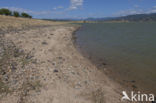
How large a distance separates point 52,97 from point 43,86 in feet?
2.40

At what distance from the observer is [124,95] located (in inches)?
183

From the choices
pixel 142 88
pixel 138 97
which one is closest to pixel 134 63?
pixel 142 88

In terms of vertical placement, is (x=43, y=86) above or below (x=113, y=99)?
above

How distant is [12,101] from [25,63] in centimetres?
286

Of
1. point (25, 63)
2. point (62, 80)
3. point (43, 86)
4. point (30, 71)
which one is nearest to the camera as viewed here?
point (43, 86)

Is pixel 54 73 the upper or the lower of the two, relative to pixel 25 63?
lower

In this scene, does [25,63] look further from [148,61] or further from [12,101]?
[148,61]

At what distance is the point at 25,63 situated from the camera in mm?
6102

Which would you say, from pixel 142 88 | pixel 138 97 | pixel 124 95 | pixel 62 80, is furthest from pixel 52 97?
pixel 142 88

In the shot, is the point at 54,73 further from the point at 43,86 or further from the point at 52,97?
the point at 52,97

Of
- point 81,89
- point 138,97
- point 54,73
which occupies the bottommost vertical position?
point 138,97

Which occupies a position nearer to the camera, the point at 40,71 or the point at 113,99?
the point at 113,99

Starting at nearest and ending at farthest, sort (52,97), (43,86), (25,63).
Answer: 1. (52,97)
2. (43,86)
3. (25,63)

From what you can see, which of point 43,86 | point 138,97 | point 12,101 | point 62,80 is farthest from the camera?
point 62,80
